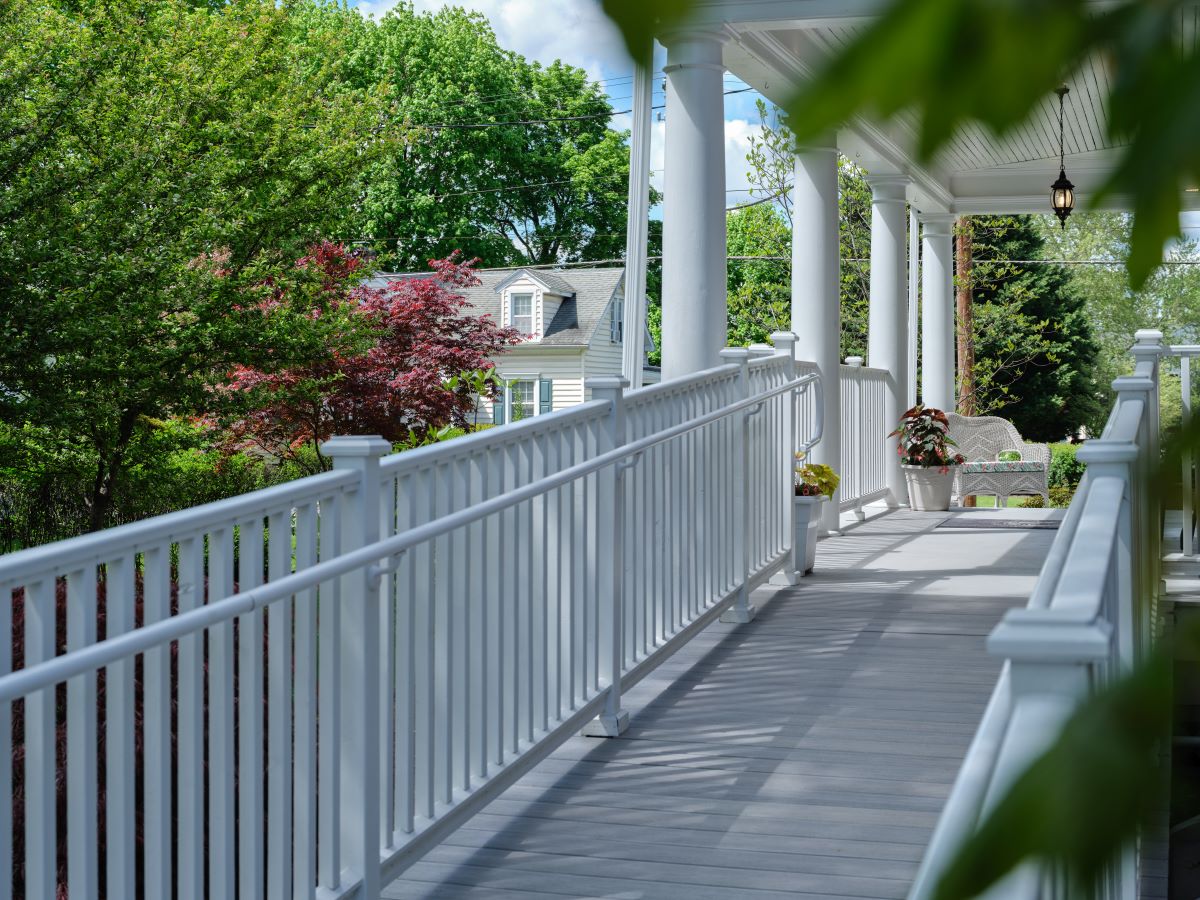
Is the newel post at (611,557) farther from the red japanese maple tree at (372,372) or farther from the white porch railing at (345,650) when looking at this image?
the red japanese maple tree at (372,372)

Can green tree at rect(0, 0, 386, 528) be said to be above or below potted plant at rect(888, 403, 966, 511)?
above

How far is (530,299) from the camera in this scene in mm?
32625

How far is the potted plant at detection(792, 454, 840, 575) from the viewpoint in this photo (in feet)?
23.8

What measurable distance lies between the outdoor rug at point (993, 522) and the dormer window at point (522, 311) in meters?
22.2

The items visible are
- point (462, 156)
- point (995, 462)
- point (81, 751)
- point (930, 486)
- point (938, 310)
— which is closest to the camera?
point (81, 751)

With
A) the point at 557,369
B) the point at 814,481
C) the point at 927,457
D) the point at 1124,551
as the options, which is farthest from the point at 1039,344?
the point at 1124,551

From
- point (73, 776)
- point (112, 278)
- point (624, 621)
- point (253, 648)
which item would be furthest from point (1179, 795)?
point (112, 278)

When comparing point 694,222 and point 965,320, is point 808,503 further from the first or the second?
point 965,320

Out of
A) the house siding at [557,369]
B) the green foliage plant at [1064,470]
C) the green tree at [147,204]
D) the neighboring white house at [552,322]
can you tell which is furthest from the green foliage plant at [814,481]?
the house siding at [557,369]

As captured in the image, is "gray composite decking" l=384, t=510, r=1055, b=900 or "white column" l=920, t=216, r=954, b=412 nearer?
"gray composite decking" l=384, t=510, r=1055, b=900

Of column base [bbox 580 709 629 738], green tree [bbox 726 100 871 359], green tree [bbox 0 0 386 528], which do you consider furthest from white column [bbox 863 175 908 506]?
column base [bbox 580 709 629 738]

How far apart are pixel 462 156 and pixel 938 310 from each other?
2318 centimetres

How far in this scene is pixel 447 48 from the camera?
35.8 metres

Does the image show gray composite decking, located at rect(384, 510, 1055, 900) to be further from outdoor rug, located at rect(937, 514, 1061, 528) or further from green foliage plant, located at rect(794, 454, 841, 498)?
outdoor rug, located at rect(937, 514, 1061, 528)
